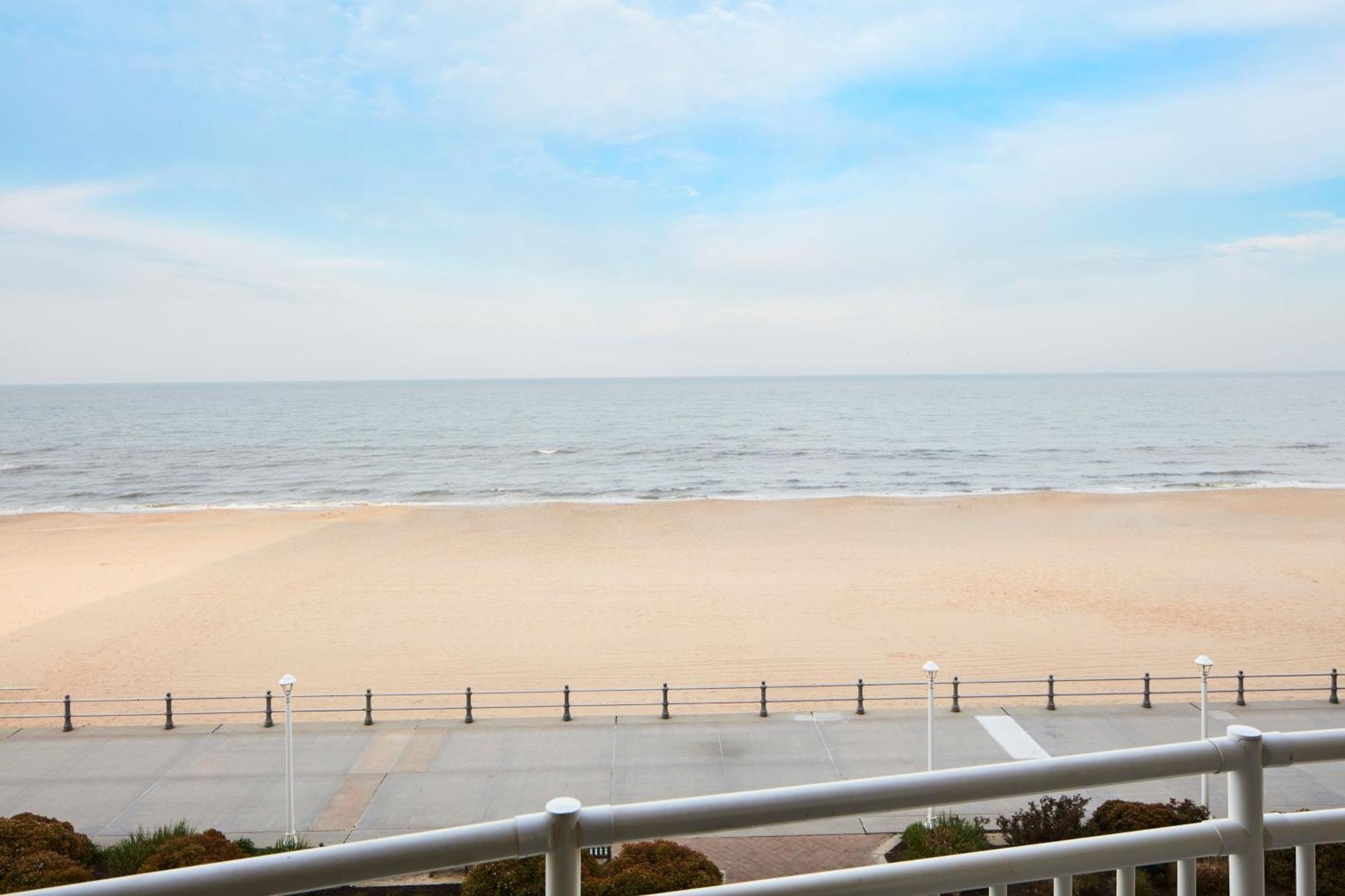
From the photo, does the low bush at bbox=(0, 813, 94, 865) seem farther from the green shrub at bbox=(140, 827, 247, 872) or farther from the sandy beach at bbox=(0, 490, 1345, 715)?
A: the sandy beach at bbox=(0, 490, 1345, 715)

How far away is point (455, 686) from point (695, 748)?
24.0 feet

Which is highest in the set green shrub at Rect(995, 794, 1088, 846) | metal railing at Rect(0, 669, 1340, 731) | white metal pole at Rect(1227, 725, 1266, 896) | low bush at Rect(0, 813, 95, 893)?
white metal pole at Rect(1227, 725, 1266, 896)

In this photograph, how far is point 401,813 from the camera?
13.2m

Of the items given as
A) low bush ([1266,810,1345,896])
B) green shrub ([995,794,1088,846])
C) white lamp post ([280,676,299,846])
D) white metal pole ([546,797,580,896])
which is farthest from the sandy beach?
white metal pole ([546,797,580,896])

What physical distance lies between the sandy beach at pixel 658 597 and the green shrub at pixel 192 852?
1045 centimetres

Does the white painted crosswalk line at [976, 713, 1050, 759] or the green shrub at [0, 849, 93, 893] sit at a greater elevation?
the green shrub at [0, 849, 93, 893]

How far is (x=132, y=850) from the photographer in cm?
1112

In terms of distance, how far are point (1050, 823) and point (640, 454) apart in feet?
229

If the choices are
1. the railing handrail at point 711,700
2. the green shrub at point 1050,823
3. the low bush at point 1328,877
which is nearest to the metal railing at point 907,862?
the low bush at point 1328,877

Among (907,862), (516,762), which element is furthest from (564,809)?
(516,762)

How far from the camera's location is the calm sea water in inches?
→ 2265

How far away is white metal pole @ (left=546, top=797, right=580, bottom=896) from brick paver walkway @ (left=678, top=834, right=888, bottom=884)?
950cm

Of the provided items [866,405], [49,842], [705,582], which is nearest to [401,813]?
[49,842]

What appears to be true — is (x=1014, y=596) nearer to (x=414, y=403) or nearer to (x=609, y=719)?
(x=609, y=719)
